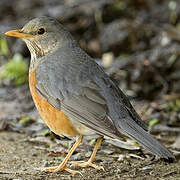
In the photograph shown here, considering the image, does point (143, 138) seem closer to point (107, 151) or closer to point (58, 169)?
point (58, 169)

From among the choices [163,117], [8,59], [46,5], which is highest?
[46,5]

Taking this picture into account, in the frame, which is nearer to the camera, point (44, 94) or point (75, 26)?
point (44, 94)

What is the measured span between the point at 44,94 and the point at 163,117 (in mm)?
2913

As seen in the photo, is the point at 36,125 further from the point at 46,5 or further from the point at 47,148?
the point at 46,5

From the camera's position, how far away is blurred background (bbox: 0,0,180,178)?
24.3ft

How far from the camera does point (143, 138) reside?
4.59 meters

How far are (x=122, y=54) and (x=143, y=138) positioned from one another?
17.5ft

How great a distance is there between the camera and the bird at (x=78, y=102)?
4.81 m

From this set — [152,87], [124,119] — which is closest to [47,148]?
[124,119]

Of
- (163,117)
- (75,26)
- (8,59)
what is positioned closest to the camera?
(163,117)

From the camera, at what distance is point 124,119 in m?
4.98

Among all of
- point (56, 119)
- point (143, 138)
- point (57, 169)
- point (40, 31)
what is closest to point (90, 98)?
point (56, 119)

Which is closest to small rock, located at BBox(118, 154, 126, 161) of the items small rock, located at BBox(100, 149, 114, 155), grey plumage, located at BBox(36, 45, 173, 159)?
small rock, located at BBox(100, 149, 114, 155)

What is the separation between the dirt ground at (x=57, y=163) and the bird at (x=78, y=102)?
168 millimetres
